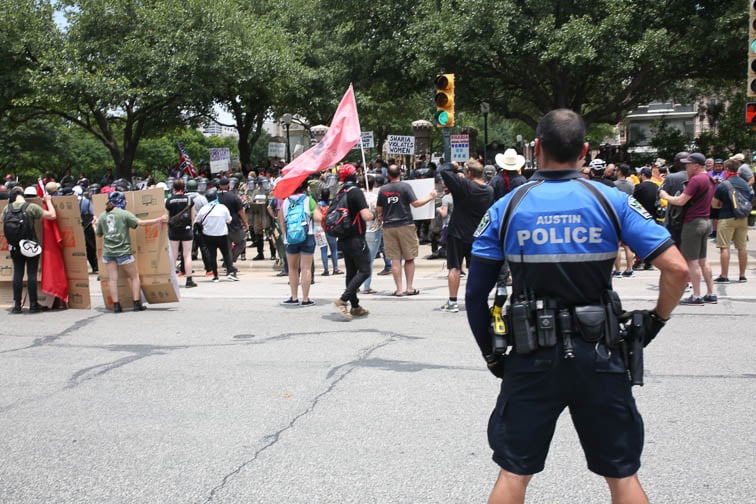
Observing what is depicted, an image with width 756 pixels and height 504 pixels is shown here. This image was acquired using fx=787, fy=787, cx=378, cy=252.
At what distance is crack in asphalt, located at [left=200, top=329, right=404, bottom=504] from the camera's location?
14.2 feet

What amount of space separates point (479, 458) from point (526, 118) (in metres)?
26.0

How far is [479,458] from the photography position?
4.49m

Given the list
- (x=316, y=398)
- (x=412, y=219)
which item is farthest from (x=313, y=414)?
(x=412, y=219)

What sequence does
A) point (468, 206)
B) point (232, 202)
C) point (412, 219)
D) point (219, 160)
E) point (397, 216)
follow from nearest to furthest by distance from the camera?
point (468, 206), point (397, 216), point (412, 219), point (232, 202), point (219, 160)

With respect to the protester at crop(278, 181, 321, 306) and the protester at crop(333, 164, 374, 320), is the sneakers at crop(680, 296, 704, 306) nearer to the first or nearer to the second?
the protester at crop(333, 164, 374, 320)

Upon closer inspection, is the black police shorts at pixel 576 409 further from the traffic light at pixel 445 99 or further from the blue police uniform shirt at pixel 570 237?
Answer: the traffic light at pixel 445 99

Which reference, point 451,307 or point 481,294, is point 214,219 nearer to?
point 451,307

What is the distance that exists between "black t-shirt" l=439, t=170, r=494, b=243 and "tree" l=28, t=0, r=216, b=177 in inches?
737

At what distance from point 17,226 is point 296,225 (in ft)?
11.8

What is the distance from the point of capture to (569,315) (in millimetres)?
2740

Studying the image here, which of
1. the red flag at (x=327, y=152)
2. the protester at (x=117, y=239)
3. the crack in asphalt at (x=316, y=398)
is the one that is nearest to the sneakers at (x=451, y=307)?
the crack in asphalt at (x=316, y=398)

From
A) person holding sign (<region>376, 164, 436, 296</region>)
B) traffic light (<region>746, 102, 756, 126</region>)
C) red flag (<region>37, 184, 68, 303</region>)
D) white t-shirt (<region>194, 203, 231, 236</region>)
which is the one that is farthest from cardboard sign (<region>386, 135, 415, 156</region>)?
red flag (<region>37, 184, 68, 303</region>)

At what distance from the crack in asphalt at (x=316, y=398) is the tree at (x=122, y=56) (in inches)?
768

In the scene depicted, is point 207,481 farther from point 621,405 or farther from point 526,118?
point 526,118
